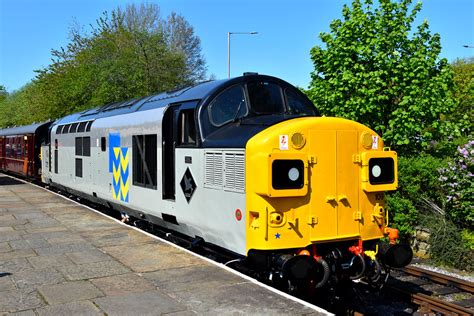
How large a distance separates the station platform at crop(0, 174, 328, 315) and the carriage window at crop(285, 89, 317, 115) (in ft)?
8.67

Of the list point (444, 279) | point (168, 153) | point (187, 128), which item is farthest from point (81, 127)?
point (444, 279)

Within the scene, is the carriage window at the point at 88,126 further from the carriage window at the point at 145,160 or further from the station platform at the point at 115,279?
the carriage window at the point at 145,160

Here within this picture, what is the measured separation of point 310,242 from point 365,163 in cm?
→ 131

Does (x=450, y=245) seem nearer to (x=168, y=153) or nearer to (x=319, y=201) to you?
(x=319, y=201)

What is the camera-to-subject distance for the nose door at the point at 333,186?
5910mm

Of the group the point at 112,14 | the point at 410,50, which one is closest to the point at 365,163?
the point at 410,50

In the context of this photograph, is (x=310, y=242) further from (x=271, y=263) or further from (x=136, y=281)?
(x=136, y=281)

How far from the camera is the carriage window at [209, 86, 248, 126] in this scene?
6949mm

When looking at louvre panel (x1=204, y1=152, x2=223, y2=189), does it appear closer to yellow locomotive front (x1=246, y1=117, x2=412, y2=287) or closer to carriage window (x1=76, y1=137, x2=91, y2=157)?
yellow locomotive front (x1=246, y1=117, x2=412, y2=287)

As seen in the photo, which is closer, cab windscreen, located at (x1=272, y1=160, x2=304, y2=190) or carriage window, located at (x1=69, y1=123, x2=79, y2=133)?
cab windscreen, located at (x1=272, y1=160, x2=304, y2=190)

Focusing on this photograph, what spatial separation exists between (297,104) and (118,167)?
14.4ft

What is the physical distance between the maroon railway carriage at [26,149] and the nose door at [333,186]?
15399 mm

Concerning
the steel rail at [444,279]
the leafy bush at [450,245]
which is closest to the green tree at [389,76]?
the leafy bush at [450,245]

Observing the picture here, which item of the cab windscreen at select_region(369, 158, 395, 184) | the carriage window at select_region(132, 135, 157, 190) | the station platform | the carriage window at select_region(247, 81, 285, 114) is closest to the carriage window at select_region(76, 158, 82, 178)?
the station platform
